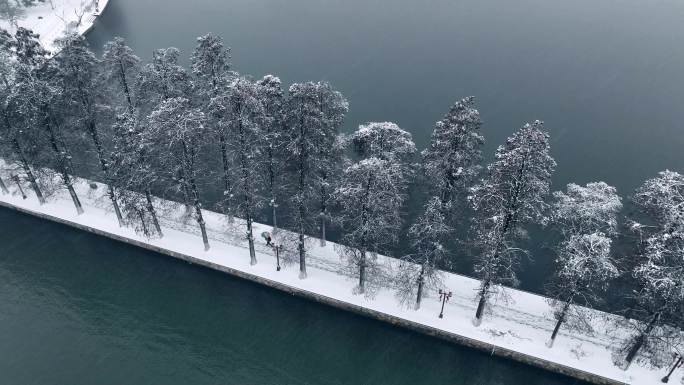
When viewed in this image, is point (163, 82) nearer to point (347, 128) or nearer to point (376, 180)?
point (376, 180)

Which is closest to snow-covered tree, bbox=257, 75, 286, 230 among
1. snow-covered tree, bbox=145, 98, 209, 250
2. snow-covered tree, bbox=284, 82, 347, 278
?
snow-covered tree, bbox=284, 82, 347, 278

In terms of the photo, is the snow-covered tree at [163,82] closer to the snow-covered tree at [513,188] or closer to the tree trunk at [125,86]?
the tree trunk at [125,86]

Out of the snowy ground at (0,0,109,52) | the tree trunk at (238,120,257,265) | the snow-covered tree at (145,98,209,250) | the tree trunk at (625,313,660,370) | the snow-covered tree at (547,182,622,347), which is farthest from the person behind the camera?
the snowy ground at (0,0,109,52)

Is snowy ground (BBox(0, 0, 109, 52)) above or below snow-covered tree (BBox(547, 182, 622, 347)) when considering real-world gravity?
above

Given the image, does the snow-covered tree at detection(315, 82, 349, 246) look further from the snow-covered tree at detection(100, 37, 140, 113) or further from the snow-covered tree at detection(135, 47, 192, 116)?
the snow-covered tree at detection(100, 37, 140, 113)

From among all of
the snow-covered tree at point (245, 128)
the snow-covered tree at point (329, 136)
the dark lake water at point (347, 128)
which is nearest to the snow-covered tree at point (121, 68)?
the snow-covered tree at point (245, 128)

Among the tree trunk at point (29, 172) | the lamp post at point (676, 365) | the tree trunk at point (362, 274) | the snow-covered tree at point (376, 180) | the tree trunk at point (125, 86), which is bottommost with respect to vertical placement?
the lamp post at point (676, 365)

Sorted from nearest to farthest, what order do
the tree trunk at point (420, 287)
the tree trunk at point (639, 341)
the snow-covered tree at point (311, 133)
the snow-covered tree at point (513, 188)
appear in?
the snow-covered tree at point (513, 188) → the tree trunk at point (639, 341) → the snow-covered tree at point (311, 133) → the tree trunk at point (420, 287)
